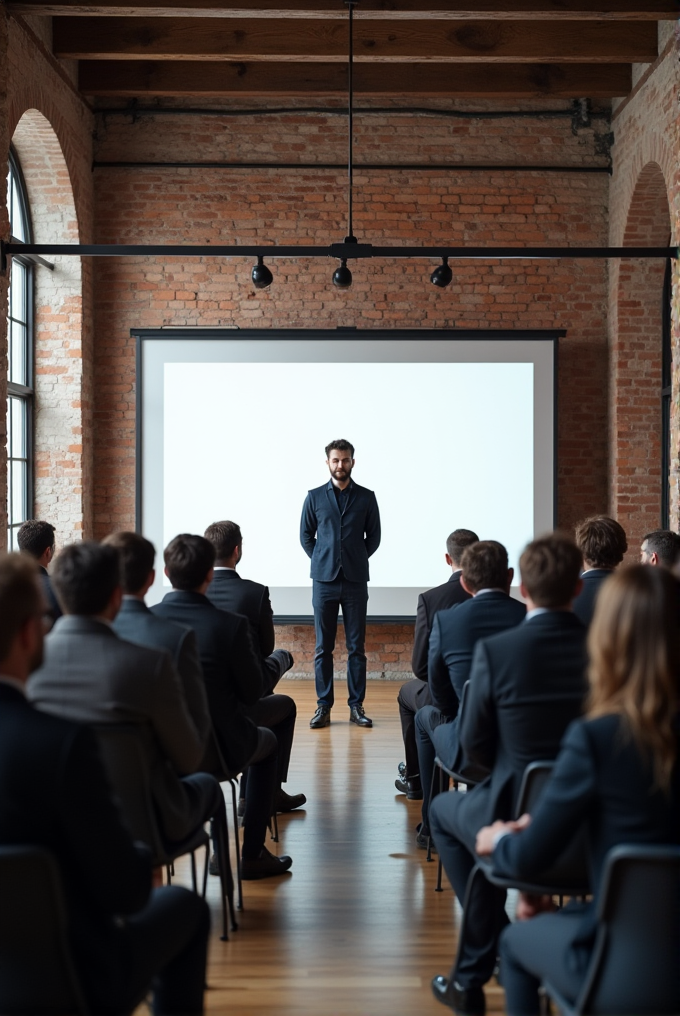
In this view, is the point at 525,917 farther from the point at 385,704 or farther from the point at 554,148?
the point at 554,148

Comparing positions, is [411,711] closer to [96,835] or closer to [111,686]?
[111,686]

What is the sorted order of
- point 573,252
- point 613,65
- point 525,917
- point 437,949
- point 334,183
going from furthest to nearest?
point 334,183 → point 613,65 → point 573,252 → point 437,949 → point 525,917

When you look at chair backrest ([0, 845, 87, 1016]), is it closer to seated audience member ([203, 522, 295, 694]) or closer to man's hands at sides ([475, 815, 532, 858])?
man's hands at sides ([475, 815, 532, 858])

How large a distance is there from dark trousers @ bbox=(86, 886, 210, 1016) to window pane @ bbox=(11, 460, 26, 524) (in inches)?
223

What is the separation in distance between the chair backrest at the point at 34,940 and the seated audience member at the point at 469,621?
1811mm

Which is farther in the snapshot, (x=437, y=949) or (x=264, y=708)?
(x=264, y=708)

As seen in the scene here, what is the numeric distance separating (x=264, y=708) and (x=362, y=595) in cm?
286

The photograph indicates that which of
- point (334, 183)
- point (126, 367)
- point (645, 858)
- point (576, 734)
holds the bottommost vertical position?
point (645, 858)

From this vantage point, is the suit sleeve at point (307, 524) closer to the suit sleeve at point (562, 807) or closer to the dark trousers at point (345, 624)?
the dark trousers at point (345, 624)

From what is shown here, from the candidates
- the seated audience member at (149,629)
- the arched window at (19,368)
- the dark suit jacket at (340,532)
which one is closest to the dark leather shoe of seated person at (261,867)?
the seated audience member at (149,629)

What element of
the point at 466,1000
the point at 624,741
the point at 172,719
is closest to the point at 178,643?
the point at 172,719

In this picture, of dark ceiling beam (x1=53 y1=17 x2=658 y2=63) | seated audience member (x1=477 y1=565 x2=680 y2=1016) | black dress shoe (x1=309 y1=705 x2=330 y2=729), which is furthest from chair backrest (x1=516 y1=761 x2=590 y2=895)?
dark ceiling beam (x1=53 y1=17 x2=658 y2=63)

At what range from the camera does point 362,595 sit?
711 cm

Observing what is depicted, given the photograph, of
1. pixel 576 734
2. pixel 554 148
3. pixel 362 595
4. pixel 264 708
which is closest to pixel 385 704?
pixel 362 595
